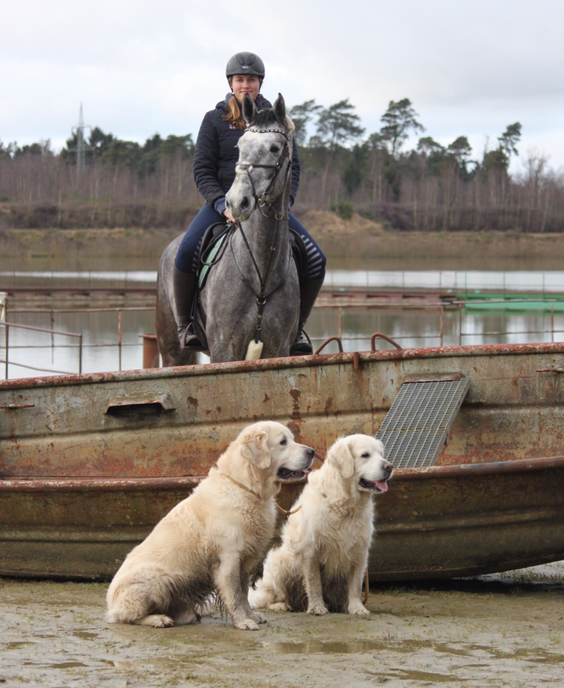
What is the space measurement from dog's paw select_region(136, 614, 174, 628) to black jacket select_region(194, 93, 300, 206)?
13.5ft

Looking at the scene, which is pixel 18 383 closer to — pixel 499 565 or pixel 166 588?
pixel 166 588

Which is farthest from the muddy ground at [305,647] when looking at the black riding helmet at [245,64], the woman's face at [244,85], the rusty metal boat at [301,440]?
the black riding helmet at [245,64]

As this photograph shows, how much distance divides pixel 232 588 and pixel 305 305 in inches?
155

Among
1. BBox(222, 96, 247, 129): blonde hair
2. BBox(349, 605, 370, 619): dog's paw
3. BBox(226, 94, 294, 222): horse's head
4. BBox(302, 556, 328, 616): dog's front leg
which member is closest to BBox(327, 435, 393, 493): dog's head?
BBox(302, 556, 328, 616): dog's front leg

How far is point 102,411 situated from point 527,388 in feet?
11.0

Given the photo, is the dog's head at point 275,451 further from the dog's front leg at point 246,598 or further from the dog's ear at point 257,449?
the dog's front leg at point 246,598

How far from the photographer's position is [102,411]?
781 centimetres

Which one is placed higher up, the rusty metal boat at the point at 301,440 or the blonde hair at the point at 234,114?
the blonde hair at the point at 234,114

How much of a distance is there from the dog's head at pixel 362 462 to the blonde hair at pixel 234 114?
370cm

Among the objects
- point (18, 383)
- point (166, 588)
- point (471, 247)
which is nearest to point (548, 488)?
point (166, 588)

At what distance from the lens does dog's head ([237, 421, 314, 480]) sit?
5.18 metres

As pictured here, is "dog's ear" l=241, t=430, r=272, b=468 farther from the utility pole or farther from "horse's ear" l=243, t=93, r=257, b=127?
the utility pole

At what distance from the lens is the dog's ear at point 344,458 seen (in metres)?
5.32

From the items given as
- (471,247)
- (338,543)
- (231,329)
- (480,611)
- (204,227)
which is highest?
(471,247)
